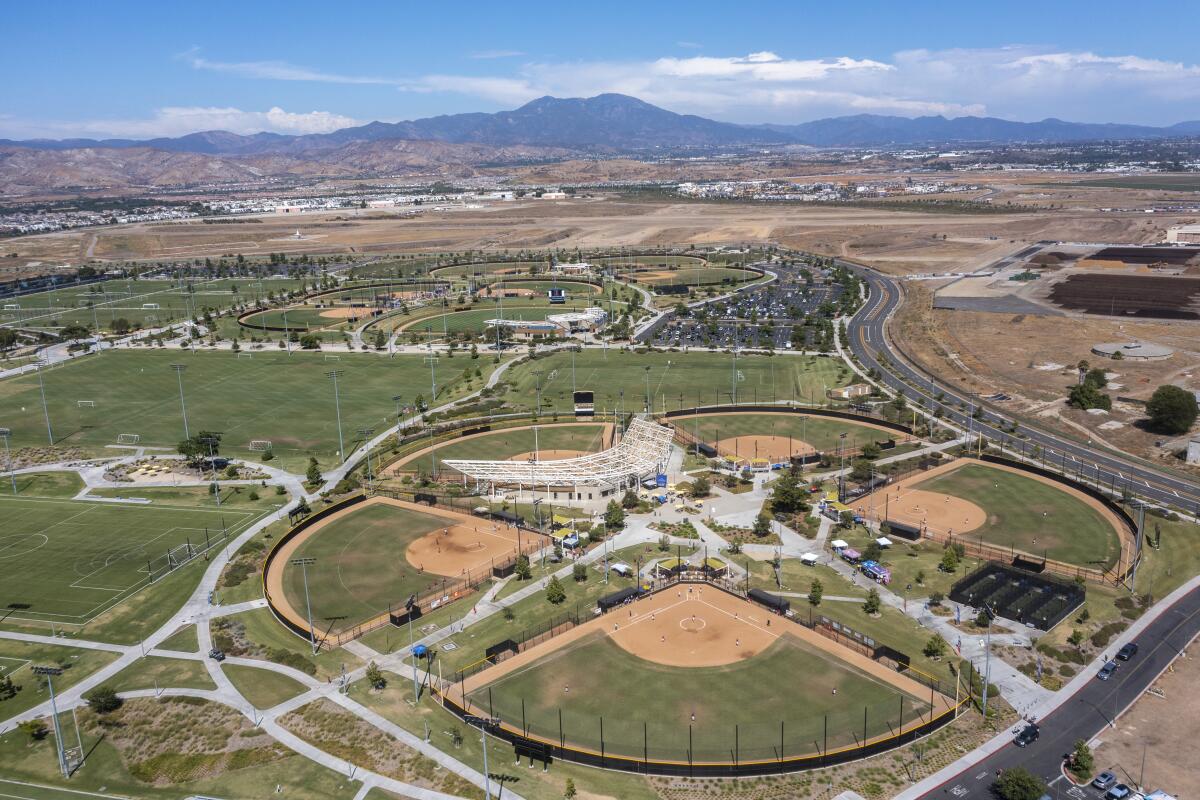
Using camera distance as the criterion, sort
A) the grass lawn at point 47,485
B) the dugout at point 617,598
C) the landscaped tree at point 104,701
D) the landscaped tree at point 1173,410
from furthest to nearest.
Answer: the landscaped tree at point 1173,410 < the grass lawn at point 47,485 < the dugout at point 617,598 < the landscaped tree at point 104,701

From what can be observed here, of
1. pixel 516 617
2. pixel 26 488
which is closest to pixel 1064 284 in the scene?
pixel 516 617

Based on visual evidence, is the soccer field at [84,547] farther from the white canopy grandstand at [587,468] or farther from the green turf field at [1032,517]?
the green turf field at [1032,517]

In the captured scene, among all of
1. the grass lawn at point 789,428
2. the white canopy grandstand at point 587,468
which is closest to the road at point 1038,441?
the grass lawn at point 789,428

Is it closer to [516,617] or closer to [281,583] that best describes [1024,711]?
[516,617]

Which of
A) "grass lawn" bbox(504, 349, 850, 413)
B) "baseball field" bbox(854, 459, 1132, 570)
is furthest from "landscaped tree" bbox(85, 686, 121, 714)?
"grass lawn" bbox(504, 349, 850, 413)

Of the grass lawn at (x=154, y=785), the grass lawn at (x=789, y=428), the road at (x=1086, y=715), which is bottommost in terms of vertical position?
the grass lawn at (x=154, y=785)

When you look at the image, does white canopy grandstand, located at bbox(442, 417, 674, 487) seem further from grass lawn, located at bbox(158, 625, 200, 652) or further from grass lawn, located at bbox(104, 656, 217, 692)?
grass lawn, located at bbox(104, 656, 217, 692)
